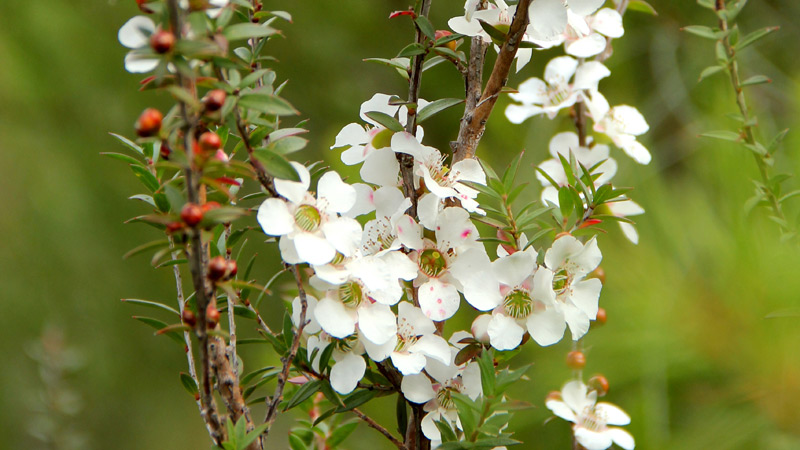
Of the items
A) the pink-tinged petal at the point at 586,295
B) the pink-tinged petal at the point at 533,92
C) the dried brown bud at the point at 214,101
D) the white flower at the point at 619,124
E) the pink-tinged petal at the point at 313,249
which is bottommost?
the pink-tinged petal at the point at 586,295

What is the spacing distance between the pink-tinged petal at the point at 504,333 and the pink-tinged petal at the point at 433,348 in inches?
1.0

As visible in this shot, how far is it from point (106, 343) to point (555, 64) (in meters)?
1.43

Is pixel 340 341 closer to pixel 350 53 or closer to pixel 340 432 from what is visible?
pixel 340 432

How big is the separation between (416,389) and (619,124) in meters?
0.29

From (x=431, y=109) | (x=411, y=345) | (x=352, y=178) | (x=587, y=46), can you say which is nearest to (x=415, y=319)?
(x=411, y=345)

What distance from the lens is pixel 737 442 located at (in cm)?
68

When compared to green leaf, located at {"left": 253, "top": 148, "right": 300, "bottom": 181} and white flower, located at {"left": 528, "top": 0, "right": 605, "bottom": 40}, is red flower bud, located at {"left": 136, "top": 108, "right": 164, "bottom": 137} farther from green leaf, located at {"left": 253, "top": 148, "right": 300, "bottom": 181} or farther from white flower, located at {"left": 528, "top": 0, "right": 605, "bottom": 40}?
white flower, located at {"left": 528, "top": 0, "right": 605, "bottom": 40}

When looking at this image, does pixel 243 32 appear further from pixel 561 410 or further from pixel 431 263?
pixel 561 410

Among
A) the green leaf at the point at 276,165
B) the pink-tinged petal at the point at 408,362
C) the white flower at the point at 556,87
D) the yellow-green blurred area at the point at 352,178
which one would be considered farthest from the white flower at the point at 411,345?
the yellow-green blurred area at the point at 352,178

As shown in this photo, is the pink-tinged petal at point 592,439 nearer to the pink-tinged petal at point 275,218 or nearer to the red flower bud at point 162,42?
the pink-tinged petal at point 275,218

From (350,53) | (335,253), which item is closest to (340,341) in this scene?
(335,253)

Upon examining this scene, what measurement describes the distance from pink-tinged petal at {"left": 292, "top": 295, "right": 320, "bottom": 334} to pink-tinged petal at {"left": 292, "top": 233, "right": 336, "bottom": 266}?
0.14ft

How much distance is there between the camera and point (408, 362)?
1.25 ft

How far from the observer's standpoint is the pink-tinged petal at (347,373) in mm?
385
